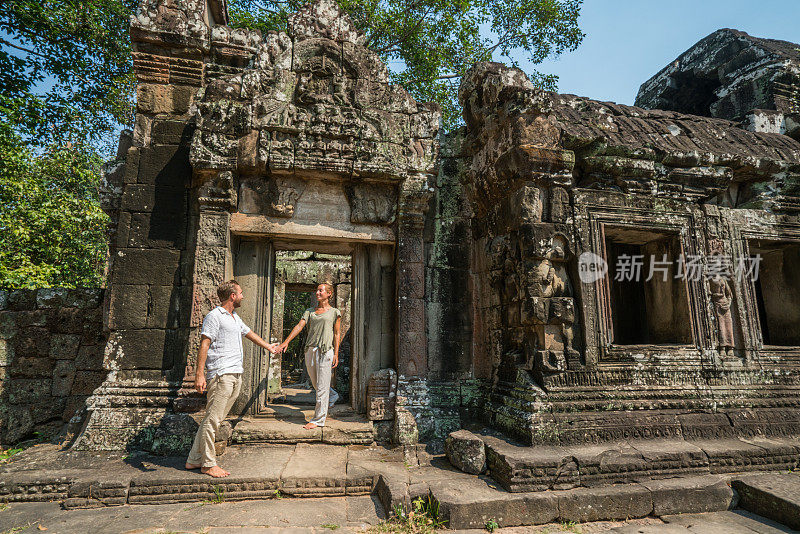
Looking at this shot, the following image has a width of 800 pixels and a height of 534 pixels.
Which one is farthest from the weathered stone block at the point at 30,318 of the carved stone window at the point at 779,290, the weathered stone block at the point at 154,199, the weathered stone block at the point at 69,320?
the carved stone window at the point at 779,290

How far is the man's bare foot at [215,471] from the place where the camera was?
3.34m

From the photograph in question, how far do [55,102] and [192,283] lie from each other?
9.05 meters

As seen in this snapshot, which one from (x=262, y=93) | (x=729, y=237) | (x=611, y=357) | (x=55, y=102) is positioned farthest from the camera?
(x=55, y=102)

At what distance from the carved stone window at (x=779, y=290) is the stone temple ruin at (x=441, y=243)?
50cm

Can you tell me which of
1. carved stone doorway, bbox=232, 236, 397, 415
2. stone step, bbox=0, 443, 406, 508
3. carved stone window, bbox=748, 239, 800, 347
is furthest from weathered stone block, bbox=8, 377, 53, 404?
carved stone window, bbox=748, 239, 800, 347

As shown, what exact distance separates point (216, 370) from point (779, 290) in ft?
23.7

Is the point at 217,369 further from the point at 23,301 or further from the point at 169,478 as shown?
the point at 23,301

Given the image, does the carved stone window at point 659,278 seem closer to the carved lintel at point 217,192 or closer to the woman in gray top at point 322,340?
the woman in gray top at point 322,340

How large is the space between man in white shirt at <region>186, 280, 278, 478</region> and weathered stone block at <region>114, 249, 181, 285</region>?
1.01m

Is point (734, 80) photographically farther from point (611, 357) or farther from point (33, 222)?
point (33, 222)

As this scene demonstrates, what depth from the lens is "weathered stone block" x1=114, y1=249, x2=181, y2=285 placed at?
4379 millimetres

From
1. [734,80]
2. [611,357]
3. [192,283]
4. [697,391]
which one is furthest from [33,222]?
[734,80]

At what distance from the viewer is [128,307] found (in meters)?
4.33

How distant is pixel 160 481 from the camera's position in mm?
3229
